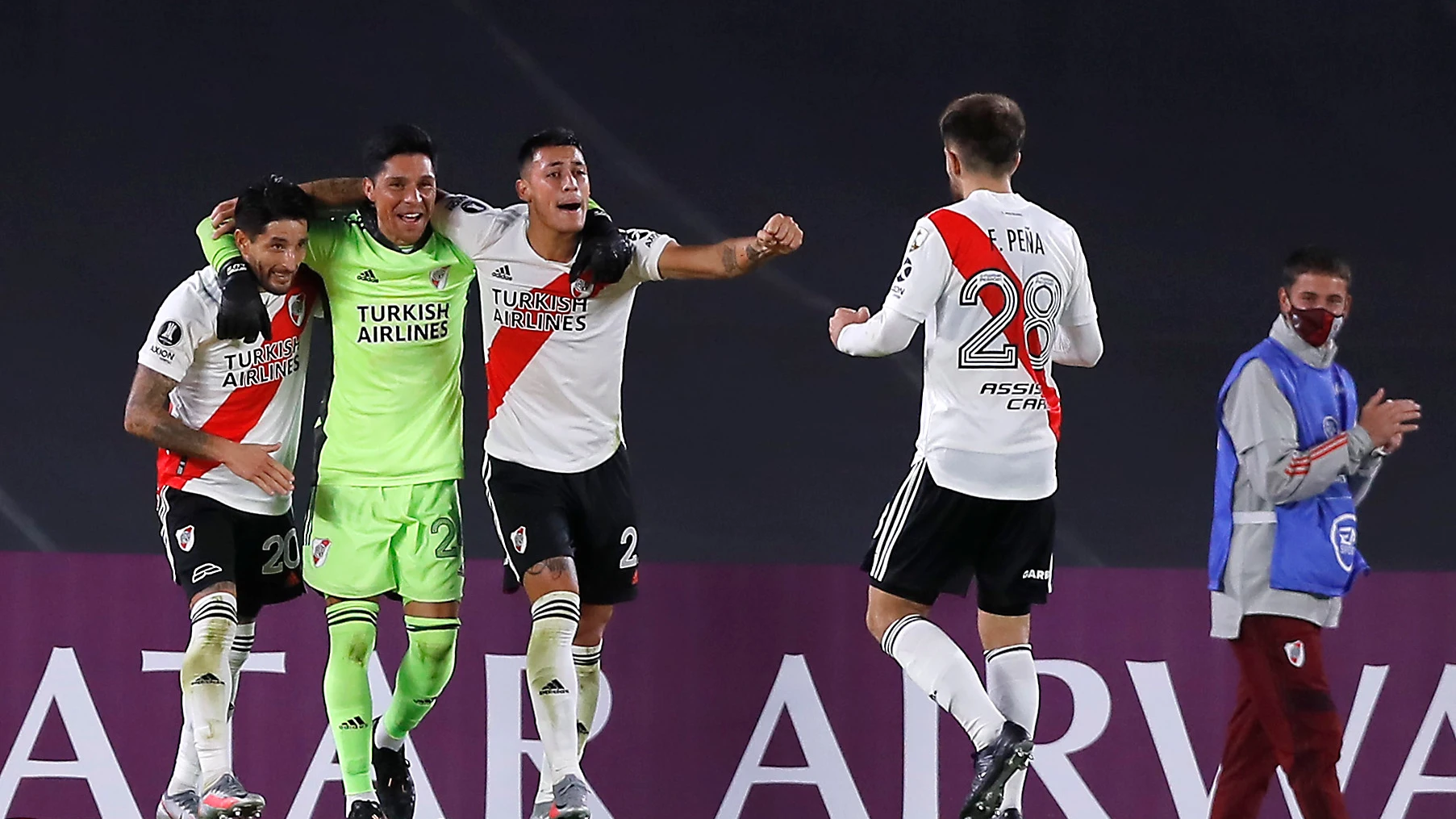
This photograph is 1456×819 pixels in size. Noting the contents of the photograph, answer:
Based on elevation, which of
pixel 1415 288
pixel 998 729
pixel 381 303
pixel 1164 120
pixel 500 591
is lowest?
pixel 998 729

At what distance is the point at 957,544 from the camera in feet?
13.9

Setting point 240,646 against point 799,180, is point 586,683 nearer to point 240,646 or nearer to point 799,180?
point 240,646

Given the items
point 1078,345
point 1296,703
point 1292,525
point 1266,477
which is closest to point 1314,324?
point 1266,477

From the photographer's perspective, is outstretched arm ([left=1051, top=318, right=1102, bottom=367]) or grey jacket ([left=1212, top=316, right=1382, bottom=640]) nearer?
outstretched arm ([left=1051, top=318, right=1102, bottom=367])

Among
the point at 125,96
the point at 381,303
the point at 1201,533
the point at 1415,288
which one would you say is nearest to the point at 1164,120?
the point at 1415,288

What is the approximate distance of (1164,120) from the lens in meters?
6.69

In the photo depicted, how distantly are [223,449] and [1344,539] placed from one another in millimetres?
2952

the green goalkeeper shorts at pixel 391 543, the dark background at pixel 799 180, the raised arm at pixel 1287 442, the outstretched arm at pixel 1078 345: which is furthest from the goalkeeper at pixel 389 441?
the dark background at pixel 799 180

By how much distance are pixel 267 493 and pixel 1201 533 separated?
349cm

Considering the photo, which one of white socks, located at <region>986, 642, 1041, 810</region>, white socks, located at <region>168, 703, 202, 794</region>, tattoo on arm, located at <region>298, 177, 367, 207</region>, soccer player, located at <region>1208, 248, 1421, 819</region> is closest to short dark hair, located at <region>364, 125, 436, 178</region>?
tattoo on arm, located at <region>298, 177, 367, 207</region>

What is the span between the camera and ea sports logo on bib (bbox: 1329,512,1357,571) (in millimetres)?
4559

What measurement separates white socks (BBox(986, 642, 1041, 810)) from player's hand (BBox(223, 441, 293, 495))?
6.25 feet

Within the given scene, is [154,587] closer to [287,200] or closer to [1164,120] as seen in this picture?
[287,200]

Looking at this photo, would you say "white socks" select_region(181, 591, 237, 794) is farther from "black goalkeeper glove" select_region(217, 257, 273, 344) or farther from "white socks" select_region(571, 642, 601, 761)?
"white socks" select_region(571, 642, 601, 761)
